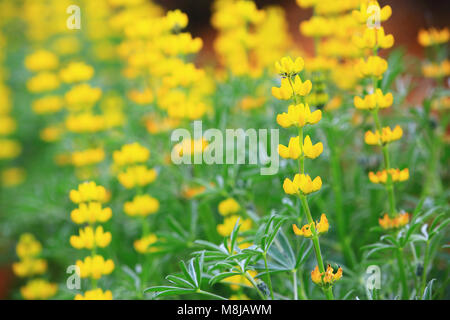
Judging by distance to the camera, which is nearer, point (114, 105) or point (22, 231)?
point (22, 231)

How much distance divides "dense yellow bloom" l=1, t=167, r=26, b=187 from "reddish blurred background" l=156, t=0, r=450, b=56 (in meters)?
1.40

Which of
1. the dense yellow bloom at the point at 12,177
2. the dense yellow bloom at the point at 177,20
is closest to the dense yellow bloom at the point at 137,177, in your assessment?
the dense yellow bloom at the point at 177,20

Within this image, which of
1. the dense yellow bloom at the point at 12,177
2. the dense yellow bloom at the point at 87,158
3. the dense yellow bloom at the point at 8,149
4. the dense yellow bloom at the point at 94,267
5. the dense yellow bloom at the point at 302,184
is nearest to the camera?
the dense yellow bloom at the point at 302,184

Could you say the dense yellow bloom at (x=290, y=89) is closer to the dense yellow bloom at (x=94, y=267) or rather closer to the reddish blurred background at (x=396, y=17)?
the dense yellow bloom at (x=94, y=267)

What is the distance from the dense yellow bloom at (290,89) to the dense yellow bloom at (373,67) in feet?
0.59

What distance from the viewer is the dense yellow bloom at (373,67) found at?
0.97 meters

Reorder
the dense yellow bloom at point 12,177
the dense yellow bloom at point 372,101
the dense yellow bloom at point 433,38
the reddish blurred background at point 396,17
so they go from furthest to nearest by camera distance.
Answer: the reddish blurred background at point 396,17 → the dense yellow bloom at point 12,177 → the dense yellow bloom at point 433,38 → the dense yellow bloom at point 372,101

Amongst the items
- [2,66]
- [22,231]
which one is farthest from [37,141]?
[22,231]

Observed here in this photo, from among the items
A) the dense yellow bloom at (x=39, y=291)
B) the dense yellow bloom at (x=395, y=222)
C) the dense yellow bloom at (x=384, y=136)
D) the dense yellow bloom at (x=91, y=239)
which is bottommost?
the dense yellow bloom at (x=39, y=291)

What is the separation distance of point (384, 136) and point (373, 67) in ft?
0.43
